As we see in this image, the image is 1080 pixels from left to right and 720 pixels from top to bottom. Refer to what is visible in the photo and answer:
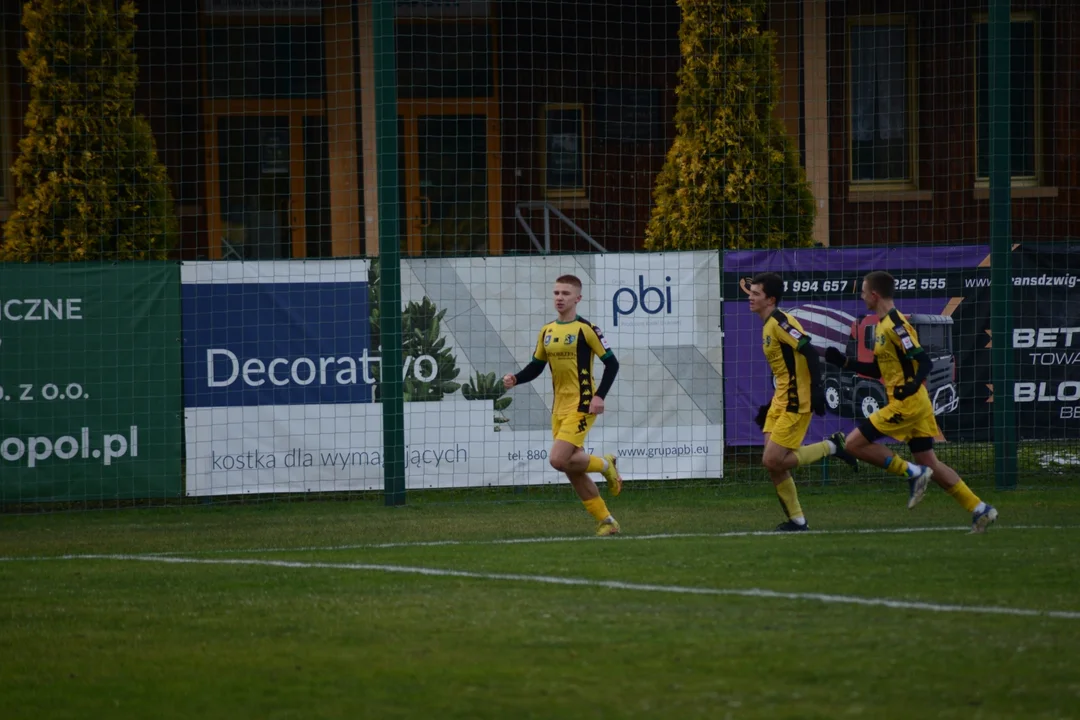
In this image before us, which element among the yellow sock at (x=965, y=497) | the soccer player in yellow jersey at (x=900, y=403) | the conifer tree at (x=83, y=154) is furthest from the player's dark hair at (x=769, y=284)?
the conifer tree at (x=83, y=154)

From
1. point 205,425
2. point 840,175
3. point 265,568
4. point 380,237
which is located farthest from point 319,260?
point 840,175

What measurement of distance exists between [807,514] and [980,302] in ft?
12.5

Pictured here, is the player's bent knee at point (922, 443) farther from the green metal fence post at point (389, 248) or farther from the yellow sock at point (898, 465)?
the green metal fence post at point (389, 248)

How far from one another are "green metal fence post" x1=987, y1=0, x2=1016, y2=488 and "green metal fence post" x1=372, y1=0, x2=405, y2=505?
228 inches

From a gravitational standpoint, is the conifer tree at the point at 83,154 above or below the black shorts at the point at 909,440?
above

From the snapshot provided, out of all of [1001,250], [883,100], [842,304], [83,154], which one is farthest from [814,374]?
[883,100]

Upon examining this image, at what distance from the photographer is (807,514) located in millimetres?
11664

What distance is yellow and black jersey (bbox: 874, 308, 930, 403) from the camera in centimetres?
1008

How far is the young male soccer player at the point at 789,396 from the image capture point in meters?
10.3

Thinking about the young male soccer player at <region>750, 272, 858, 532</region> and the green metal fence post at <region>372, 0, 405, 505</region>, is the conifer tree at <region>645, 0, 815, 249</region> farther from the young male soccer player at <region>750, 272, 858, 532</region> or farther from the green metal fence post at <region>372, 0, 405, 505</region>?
the young male soccer player at <region>750, 272, 858, 532</region>

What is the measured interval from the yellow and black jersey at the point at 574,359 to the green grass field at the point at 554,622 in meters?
1.03

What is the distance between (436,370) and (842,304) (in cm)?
422

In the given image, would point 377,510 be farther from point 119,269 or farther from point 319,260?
point 119,269

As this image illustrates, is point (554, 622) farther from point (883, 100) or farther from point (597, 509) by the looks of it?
Result: point (883, 100)
